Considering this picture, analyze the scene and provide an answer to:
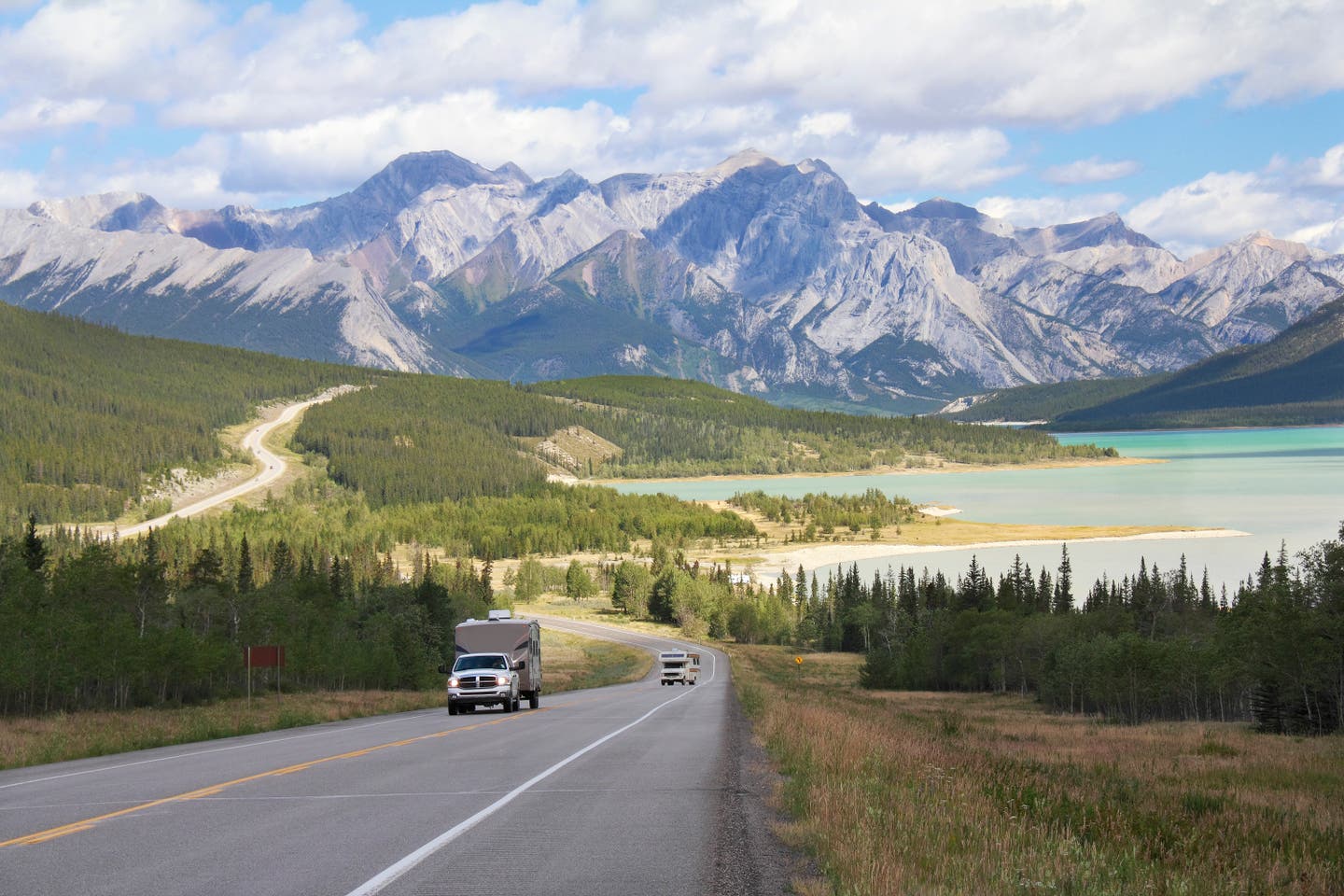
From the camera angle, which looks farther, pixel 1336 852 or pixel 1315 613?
pixel 1315 613

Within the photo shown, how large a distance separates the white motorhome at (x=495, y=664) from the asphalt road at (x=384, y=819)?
1201 centimetres

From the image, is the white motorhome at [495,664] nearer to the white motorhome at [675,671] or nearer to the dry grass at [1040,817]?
the dry grass at [1040,817]

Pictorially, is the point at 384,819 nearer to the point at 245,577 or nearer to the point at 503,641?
the point at 503,641

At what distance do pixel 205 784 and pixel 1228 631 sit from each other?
6569cm

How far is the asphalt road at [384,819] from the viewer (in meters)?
11.8

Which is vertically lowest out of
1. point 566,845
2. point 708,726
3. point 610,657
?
point 610,657

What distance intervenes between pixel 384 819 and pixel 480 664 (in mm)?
26563

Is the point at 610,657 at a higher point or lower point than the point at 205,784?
lower

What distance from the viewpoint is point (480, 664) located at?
41812 mm

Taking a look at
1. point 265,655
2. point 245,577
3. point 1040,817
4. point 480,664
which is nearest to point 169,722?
point 265,655

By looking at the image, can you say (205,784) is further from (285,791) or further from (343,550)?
(343,550)

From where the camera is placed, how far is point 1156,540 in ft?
570

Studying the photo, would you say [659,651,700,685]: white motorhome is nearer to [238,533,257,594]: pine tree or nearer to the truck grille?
the truck grille

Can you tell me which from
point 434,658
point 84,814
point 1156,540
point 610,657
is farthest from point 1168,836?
point 1156,540
